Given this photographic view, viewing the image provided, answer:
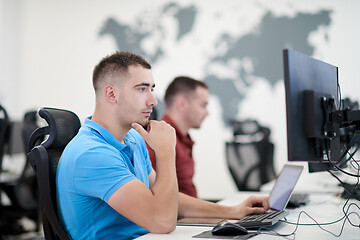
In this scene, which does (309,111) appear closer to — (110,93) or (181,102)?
(110,93)

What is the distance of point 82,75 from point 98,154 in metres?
3.94

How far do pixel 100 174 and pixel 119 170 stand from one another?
56 mm

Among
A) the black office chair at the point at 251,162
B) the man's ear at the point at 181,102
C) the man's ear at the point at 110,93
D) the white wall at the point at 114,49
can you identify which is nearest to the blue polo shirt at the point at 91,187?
the man's ear at the point at 110,93

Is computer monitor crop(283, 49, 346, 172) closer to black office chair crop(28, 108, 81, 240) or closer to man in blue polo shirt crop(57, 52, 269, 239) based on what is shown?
man in blue polo shirt crop(57, 52, 269, 239)

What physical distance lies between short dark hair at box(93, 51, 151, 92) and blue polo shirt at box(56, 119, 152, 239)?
0.76 ft

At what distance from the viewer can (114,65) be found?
5.14 feet

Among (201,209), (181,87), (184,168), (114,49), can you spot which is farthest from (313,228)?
(114,49)

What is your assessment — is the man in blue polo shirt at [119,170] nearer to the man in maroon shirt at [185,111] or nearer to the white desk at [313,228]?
the white desk at [313,228]

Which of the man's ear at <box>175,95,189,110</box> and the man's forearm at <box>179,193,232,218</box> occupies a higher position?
the man's ear at <box>175,95,189,110</box>

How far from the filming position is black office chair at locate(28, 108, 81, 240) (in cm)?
134

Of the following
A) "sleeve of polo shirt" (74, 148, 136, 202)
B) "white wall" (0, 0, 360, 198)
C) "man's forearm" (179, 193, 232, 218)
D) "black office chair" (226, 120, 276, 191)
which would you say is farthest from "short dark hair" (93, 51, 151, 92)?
"white wall" (0, 0, 360, 198)

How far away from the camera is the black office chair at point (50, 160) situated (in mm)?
1340

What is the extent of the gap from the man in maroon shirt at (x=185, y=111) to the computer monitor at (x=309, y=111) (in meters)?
1.26

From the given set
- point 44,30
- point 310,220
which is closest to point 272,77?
point 44,30
